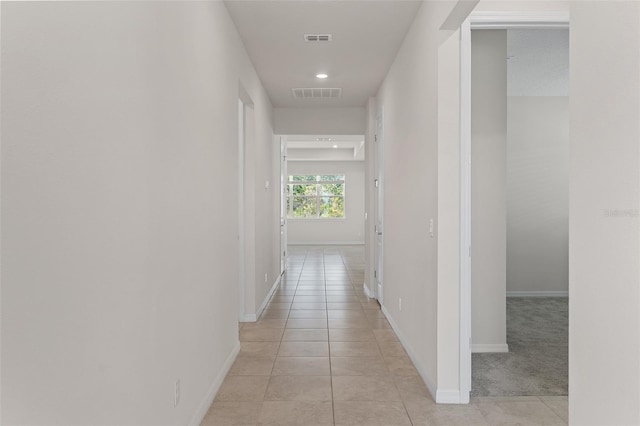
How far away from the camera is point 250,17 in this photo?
3.56m

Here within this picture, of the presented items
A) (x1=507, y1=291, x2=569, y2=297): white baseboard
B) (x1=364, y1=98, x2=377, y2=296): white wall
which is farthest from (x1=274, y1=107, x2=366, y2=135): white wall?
(x1=507, y1=291, x2=569, y2=297): white baseboard

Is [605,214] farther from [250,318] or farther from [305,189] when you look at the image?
[305,189]

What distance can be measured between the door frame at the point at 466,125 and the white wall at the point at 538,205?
351cm

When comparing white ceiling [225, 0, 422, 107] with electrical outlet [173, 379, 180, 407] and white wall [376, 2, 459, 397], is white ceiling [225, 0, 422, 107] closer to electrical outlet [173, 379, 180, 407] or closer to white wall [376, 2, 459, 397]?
white wall [376, 2, 459, 397]

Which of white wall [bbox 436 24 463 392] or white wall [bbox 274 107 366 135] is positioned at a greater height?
white wall [bbox 274 107 366 135]

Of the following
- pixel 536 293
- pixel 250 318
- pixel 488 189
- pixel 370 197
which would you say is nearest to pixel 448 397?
pixel 488 189

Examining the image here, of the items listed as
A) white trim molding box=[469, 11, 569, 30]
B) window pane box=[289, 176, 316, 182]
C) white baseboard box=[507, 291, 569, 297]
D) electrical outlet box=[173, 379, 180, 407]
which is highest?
white trim molding box=[469, 11, 569, 30]

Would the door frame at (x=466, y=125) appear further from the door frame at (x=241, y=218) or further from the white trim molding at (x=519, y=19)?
the door frame at (x=241, y=218)

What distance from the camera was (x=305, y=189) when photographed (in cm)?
1451

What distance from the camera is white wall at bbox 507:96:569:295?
6.12 m

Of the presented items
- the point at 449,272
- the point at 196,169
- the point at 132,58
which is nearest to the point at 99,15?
the point at 132,58

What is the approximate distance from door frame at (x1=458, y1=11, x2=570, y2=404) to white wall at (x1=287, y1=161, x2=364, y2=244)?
1153 centimetres

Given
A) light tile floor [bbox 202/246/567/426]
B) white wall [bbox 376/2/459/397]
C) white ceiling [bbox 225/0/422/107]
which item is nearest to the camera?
light tile floor [bbox 202/246/567/426]

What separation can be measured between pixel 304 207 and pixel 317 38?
10629mm
